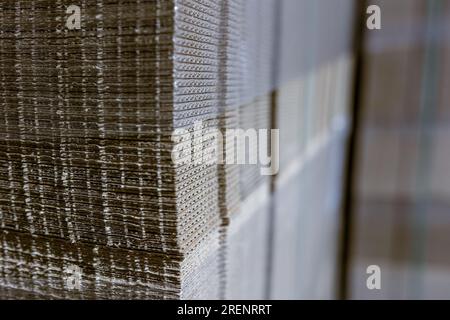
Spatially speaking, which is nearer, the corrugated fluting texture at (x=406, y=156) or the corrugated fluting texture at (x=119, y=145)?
the corrugated fluting texture at (x=119, y=145)

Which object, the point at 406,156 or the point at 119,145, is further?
the point at 406,156

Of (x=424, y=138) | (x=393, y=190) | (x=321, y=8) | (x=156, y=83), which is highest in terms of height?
(x=321, y=8)

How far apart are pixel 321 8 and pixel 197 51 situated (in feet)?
3.80

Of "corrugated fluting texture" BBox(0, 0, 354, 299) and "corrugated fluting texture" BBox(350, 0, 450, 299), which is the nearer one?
"corrugated fluting texture" BBox(0, 0, 354, 299)

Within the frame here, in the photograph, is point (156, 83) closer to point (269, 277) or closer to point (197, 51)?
point (197, 51)

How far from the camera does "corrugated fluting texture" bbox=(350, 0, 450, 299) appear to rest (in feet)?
9.63

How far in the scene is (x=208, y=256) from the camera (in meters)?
0.61

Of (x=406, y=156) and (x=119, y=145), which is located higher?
(x=119, y=145)

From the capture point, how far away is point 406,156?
3.04m

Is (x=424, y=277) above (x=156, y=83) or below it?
below

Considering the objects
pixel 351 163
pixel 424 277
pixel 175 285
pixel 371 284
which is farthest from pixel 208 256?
pixel 424 277

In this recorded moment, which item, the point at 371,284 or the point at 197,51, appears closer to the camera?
the point at 197,51

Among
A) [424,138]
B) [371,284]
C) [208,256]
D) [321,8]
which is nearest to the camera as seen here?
[208,256]

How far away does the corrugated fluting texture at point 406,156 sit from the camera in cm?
294
